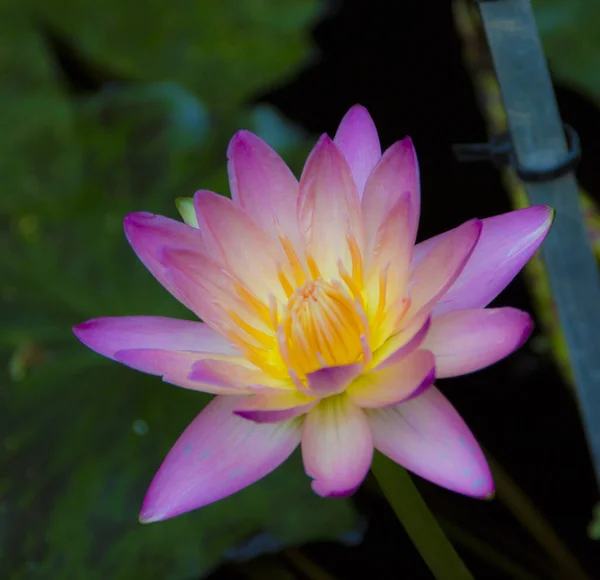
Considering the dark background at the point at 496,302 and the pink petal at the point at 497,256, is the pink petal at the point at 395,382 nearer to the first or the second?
the pink petal at the point at 497,256

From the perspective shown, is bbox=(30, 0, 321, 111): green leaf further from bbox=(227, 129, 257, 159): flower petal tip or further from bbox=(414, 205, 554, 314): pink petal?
bbox=(414, 205, 554, 314): pink petal

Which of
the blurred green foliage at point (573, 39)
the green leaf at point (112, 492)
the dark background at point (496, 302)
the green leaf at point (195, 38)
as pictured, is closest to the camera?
the green leaf at point (112, 492)

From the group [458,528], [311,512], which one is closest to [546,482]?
[458,528]

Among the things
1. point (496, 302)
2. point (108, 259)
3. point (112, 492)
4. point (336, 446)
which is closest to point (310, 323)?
point (336, 446)

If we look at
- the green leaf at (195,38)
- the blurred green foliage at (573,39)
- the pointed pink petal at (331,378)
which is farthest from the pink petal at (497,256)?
the green leaf at (195,38)

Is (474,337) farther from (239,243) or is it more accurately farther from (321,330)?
(239,243)

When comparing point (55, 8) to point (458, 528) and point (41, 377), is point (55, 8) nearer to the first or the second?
point (41, 377)
